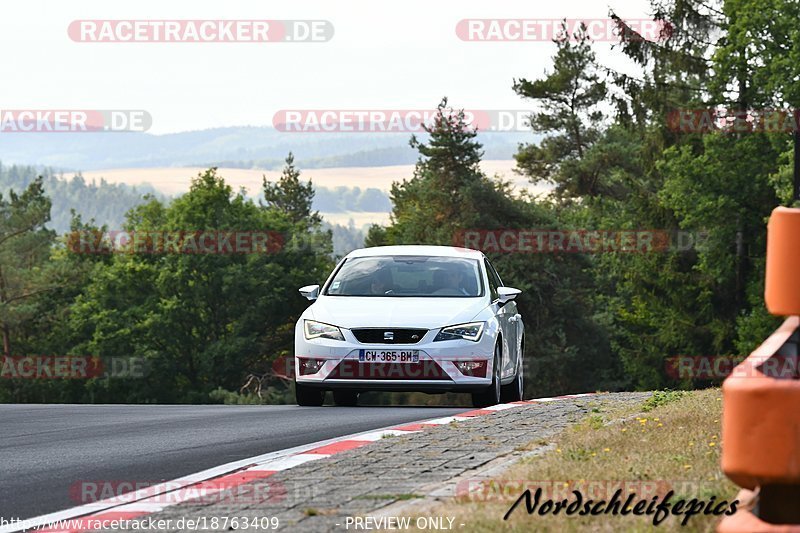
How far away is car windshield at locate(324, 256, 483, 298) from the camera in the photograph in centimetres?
1541

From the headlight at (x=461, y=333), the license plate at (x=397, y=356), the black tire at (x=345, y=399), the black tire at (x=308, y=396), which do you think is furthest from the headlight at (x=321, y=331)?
the black tire at (x=345, y=399)

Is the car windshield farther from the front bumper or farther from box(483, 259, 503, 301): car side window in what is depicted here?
the front bumper

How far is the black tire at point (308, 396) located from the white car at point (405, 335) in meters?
0.01

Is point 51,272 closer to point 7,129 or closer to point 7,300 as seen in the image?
point 7,300

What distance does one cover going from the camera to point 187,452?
9945 millimetres

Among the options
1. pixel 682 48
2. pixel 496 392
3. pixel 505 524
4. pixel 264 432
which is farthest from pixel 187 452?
pixel 682 48

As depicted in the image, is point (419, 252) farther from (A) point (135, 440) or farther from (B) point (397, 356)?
(A) point (135, 440)

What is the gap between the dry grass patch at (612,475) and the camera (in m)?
5.87

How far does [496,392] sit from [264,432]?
399 centimetres

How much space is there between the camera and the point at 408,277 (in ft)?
51.0

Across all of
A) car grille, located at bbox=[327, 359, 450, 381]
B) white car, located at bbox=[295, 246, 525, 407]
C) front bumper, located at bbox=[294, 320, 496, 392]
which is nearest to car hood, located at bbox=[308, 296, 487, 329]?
white car, located at bbox=[295, 246, 525, 407]

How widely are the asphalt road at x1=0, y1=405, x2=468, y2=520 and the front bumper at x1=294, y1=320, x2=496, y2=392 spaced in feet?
1.04

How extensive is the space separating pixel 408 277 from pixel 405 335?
4.21 feet

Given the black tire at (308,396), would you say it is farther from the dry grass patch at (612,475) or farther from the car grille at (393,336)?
the dry grass patch at (612,475)
